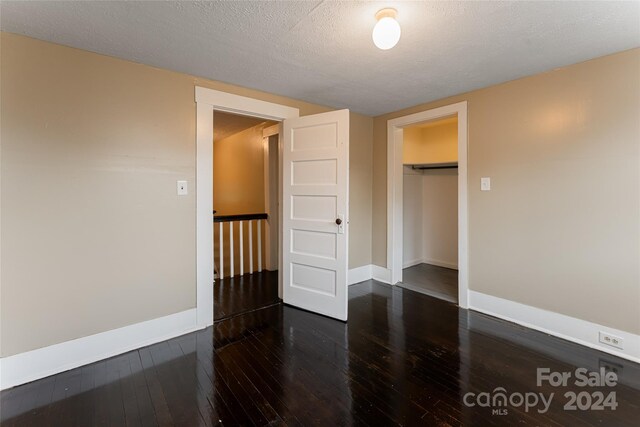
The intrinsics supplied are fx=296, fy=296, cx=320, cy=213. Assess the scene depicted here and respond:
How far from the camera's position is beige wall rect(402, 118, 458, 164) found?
4.66 meters

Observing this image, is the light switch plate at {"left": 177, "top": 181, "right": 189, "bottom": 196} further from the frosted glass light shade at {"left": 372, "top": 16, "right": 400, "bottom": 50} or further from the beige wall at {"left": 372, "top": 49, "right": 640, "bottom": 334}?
the beige wall at {"left": 372, "top": 49, "right": 640, "bottom": 334}

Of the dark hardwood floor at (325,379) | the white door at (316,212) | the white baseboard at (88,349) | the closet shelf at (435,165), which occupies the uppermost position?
the closet shelf at (435,165)

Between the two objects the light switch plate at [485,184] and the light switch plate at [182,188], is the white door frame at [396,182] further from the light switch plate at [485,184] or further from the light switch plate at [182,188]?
the light switch plate at [182,188]

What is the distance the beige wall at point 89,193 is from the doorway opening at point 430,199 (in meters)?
3.32

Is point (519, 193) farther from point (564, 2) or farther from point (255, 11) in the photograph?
point (255, 11)

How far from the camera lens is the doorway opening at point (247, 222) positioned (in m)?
3.68

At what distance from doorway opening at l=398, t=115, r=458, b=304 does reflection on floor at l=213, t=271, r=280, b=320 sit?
2.12 metres

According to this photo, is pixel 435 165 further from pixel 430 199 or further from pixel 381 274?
pixel 381 274

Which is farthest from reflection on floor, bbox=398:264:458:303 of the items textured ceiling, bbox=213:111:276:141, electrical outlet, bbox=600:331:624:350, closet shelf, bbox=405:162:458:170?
textured ceiling, bbox=213:111:276:141

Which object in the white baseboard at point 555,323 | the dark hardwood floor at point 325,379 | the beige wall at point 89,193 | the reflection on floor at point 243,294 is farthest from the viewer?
the reflection on floor at point 243,294

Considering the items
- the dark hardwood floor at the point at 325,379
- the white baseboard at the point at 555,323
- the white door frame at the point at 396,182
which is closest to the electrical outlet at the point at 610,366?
the dark hardwood floor at the point at 325,379

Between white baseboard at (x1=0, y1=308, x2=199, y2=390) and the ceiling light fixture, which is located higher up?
the ceiling light fixture

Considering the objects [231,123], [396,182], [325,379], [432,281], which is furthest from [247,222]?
[325,379]

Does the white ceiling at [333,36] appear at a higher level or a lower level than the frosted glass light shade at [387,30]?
higher
